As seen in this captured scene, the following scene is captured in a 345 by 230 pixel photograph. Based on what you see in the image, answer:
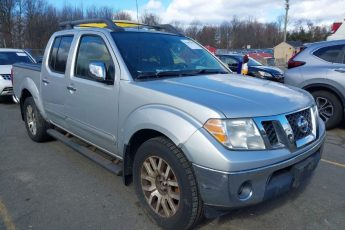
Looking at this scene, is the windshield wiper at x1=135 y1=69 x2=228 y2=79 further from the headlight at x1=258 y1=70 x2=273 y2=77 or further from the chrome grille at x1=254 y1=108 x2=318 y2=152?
the headlight at x1=258 y1=70 x2=273 y2=77

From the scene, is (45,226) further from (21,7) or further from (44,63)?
(21,7)

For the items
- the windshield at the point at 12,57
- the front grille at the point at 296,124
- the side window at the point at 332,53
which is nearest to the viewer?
the front grille at the point at 296,124

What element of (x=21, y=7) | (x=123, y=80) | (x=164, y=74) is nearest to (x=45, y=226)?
(x=123, y=80)

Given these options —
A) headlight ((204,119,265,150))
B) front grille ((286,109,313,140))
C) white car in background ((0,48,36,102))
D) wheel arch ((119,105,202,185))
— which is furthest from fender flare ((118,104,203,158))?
white car in background ((0,48,36,102))

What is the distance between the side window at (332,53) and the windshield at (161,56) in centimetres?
355

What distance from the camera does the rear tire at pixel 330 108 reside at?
264 inches

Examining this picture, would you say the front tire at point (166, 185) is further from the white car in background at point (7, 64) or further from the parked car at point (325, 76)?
the white car in background at point (7, 64)

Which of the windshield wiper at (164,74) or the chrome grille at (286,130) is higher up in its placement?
the windshield wiper at (164,74)

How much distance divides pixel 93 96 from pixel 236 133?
186cm

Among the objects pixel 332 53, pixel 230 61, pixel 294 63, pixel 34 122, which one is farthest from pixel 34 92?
pixel 230 61

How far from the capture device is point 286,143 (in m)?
2.78

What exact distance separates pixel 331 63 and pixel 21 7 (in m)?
59.3

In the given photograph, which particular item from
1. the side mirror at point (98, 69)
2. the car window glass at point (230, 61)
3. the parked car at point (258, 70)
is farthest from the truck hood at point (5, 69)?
the side mirror at point (98, 69)

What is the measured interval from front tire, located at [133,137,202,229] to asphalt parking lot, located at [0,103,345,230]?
25cm
